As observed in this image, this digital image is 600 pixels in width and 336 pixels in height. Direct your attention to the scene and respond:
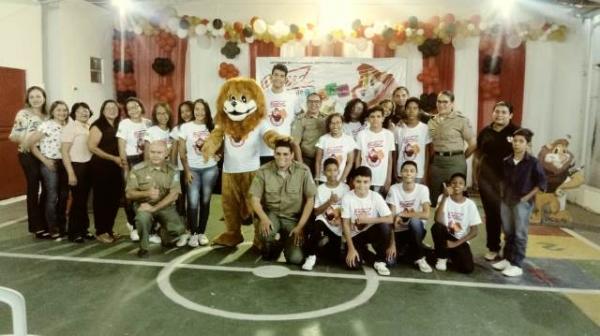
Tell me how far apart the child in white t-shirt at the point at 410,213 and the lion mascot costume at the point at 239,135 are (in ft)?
4.15

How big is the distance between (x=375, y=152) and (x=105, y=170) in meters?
2.68

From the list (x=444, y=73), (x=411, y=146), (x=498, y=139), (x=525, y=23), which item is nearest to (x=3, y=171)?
(x=411, y=146)

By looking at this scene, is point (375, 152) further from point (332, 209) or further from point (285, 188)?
point (285, 188)

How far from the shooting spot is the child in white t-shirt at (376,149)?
4625 mm

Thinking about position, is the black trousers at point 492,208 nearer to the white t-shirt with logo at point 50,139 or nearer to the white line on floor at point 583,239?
the white line on floor at point 583,239

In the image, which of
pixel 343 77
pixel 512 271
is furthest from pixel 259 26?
pixel 512 271

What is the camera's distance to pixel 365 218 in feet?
13.5

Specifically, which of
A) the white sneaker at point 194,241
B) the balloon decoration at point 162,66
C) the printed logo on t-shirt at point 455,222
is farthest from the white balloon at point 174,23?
the printed logo on t-shirt at point 455,222

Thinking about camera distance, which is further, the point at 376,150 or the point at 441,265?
the point at 376,150

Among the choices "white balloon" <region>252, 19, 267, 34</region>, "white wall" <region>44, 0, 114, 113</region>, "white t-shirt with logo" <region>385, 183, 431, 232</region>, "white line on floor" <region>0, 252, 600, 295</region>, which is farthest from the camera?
"white balloon" <region>252, 19, 267, 34</region>

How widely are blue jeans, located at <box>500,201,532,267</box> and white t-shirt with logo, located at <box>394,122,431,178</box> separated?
888 millimetres

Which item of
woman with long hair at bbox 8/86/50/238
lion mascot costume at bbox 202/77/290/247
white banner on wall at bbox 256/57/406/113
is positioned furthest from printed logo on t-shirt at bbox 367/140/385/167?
white banner on wall at bbox 256/57/406/113

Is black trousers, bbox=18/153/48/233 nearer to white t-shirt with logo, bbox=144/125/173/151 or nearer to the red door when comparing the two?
white t-shirt with logo, bbox=144/125/173/151

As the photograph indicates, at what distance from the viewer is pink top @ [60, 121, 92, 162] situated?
4746mm
